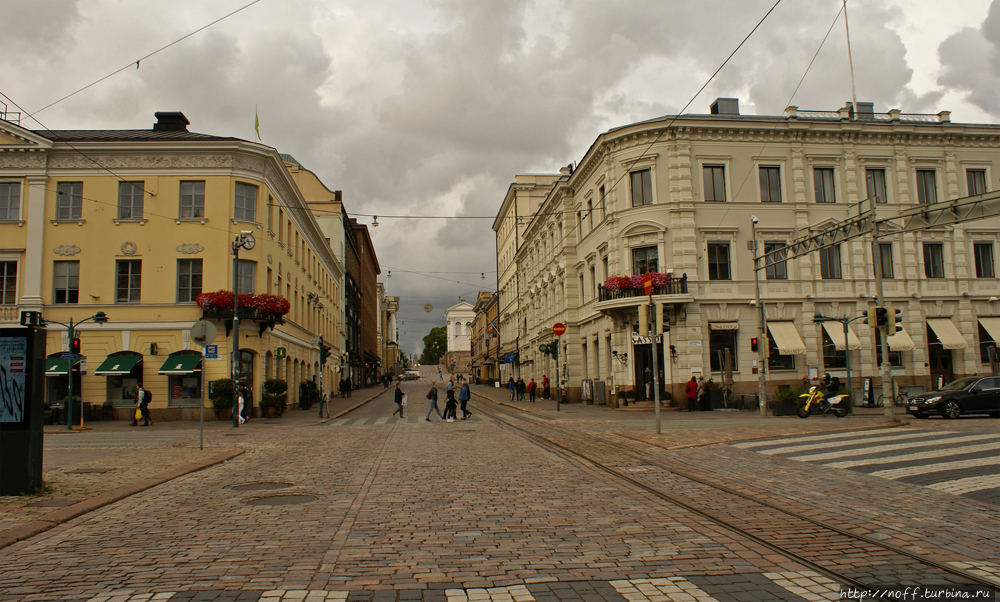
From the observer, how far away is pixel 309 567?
5.89 metres

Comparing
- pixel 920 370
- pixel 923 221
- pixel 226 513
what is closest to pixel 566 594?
pixel 226 513

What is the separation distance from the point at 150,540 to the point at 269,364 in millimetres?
27508

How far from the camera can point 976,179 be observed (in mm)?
36562

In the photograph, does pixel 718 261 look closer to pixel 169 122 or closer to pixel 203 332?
pixel 203 332

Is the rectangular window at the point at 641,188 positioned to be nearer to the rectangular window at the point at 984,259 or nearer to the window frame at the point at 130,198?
the rectangular window at the point at 984,259

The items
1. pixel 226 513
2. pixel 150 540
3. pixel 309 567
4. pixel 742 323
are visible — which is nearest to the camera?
pixel 309 567

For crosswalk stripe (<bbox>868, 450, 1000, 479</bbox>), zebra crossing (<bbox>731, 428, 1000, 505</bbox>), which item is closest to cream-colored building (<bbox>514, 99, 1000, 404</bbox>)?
zebra crossing (<bbox>731, 428, 1000, 505</bbox>)

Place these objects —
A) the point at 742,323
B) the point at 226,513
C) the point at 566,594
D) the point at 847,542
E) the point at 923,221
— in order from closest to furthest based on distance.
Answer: the point at 566,594
the point at 847,542
the point at 226,513
the point at 923,221
the point at 742,323

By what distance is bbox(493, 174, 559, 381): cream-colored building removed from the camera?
68.5 meters

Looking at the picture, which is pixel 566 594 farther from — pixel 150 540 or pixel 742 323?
pixel 742 323

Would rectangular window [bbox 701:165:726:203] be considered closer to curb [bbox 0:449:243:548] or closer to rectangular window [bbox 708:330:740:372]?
rectangular window [bbox 708:330:740:372]

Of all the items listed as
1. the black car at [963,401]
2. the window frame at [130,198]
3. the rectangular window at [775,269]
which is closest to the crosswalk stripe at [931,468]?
the black car at [963,401]

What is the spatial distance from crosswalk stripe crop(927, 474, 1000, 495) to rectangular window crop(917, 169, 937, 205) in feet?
100

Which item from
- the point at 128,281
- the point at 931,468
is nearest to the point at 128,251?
the point at 128,281
